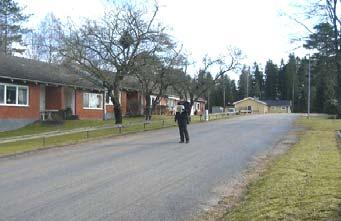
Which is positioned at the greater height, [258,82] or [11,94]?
[258,82]

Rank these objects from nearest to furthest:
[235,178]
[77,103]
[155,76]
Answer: [235,178]
[155,76]
[77,103]

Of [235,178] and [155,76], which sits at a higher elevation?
[155,76]

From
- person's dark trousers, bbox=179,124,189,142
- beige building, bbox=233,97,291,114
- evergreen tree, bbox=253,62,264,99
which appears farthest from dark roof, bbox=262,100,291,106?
person's dark trousers, bbox=179,124,189,142

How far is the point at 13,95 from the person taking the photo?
36406 millimetres

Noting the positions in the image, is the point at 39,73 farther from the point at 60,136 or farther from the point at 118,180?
the point at 118,180

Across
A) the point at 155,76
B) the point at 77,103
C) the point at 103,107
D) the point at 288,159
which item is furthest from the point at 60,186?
the point at 103,107

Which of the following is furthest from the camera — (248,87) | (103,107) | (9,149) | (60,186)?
(248,87)

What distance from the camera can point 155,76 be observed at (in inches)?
1630

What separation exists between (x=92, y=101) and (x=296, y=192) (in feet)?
125

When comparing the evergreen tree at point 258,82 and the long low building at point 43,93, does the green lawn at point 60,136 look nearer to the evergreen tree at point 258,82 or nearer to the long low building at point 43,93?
the long low building at point 43,93

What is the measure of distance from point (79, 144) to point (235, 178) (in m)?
12.2

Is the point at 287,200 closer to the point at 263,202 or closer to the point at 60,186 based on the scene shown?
the point at 263,202

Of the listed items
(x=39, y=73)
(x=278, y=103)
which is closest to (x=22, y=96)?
(x=39, y=73)

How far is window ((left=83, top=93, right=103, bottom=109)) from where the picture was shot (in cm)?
4566
